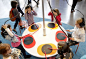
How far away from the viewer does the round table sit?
140cm

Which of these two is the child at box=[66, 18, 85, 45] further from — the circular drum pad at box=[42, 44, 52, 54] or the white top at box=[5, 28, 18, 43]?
the white top at box=[5, 28, 18, 43]

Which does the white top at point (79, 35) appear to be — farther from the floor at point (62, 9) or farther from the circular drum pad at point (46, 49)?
the floor at point (62, 9)

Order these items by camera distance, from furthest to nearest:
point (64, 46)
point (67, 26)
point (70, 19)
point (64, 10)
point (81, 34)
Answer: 1. point (64, 10)
2. point (70, 19)
3. point (67, 26)
4. point (81, 34)
5. point (64, 46)

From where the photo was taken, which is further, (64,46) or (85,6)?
(85,6)

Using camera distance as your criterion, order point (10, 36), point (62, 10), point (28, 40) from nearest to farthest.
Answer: point (10, 36)
point (28, 40)
point (62, 10)

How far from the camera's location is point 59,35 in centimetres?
164

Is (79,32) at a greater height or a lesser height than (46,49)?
greater

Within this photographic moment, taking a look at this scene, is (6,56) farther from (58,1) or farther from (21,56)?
(58,1)

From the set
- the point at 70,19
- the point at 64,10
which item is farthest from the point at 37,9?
the point at 70,19

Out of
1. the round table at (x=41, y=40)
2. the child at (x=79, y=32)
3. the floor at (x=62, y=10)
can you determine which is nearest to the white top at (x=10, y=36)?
the round table at (x=41, y=40)

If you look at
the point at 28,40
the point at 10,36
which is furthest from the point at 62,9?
the point at 10,36

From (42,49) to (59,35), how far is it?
458 millimetres

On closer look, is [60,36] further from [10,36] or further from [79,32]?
[10,36]

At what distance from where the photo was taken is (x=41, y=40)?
159 cm
